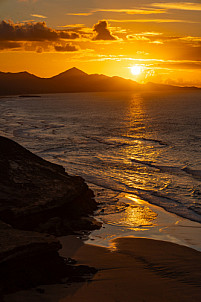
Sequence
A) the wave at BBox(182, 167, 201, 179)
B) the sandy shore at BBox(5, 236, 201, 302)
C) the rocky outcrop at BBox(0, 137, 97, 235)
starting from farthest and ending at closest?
the wave at BBox(182, 167, 201, 179)
the rocky outcrop at BBox(0, 137, 97, 235)
the sandy shore at BBox(5, 236, 201, 302)

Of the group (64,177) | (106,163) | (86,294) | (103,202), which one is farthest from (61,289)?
Result: (106,163)

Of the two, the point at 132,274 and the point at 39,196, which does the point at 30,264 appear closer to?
the point at 132,274

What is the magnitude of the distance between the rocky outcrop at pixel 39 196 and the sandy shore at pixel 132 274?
3.15ft

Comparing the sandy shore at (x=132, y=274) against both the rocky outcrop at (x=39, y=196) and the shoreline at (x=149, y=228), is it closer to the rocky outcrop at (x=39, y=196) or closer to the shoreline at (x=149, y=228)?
the shoreline at (x=149, y=228)

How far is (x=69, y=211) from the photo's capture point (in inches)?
411

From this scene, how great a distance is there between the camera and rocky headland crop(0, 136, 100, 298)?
Result: 6418mm

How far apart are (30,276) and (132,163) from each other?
1570 cm

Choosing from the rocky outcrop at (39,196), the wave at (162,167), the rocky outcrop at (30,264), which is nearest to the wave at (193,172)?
the wave at (162,167)

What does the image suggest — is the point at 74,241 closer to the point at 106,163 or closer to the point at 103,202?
the point at 103,202

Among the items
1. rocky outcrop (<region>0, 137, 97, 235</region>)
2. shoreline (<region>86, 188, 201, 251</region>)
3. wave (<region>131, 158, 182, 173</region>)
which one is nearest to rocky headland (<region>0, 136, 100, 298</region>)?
rocky outcrop (<region>0, 137, 97, 235</region>)

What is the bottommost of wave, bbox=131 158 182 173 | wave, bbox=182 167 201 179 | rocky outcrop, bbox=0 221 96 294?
wave, bbox=131 158 182 173

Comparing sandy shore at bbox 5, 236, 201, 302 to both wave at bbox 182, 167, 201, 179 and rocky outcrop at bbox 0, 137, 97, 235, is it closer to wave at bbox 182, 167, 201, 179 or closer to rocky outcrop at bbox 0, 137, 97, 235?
rocky outcrop at bbox 0, 137, 97, 235

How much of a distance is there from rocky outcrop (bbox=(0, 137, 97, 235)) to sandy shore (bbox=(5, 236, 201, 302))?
3.15 feet

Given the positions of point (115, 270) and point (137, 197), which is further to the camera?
point (137, 197)
